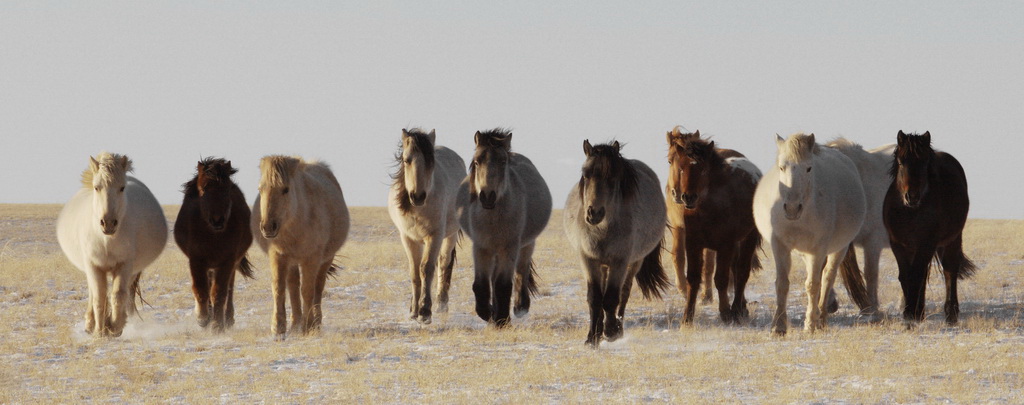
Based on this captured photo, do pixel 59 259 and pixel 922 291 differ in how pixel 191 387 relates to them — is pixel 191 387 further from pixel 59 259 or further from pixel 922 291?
pixel 59 259

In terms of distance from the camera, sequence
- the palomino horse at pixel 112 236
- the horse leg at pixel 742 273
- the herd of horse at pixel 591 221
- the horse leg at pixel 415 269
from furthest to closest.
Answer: the horse leg at pixel 415 269, the horse leg at pixel 742 273, the palomino horse at pixel 112 236, the herd of horse at pixel 591 221

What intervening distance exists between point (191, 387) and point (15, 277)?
944 cm

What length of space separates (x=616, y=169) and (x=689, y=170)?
4.35ft

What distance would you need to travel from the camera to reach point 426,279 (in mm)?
11484

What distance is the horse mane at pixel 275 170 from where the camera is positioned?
9.42m

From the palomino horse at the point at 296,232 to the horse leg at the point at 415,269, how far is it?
4.76 ft

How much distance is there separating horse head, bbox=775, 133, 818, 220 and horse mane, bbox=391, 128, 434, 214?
345 centimetres

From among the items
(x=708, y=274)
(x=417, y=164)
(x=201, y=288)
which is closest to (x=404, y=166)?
(x=417, y=164)

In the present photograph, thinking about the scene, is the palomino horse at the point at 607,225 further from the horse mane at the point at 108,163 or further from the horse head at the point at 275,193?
the horse mane at the point at 108,163

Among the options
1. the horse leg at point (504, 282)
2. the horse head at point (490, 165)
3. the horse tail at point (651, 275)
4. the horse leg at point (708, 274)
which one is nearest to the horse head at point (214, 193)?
the horse head at point (490, 165)

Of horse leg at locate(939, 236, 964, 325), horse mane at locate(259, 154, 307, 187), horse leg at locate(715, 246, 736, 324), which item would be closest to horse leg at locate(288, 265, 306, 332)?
horse mane at locate(259, 154, 307, 187)

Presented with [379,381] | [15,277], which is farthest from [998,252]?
[15,277]

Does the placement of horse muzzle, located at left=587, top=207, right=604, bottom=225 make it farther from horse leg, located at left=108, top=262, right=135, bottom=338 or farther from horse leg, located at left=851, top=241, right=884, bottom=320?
horse leg, located at left=108, top=262, right=135, bottom=338

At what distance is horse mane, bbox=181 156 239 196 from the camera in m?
9.82
